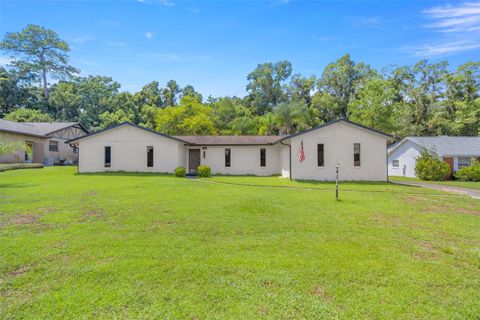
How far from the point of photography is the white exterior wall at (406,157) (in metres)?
22.4

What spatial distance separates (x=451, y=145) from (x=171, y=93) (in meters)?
47.2

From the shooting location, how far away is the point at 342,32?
590 inches

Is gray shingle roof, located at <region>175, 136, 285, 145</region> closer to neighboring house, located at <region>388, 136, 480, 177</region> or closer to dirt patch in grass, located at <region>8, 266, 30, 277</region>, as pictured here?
neighboring house, located at <region>388, 136, 480, 177</region>

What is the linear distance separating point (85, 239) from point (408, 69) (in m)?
46.0

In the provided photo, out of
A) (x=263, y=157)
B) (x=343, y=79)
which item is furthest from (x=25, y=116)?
(x=343, y=79)

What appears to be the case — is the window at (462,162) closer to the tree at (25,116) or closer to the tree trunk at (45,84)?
the tree at (25,116)

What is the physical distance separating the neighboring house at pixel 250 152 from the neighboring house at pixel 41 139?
9.49 metres

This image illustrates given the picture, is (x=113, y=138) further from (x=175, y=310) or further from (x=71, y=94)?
(x=71, y=94)

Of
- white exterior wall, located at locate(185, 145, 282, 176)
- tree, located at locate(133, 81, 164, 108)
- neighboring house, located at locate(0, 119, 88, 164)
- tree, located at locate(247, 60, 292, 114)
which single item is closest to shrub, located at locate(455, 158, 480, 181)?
white exterior wall, located at locate(185, 145, 282, 176)

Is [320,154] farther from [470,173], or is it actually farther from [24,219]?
[24,219]

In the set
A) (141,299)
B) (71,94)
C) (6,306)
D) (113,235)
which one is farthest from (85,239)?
(71,94)

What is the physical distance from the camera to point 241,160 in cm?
2069

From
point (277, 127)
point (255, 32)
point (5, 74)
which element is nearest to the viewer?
point (255, 32)

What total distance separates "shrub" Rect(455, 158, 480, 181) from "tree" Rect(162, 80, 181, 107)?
4757 centimetres
